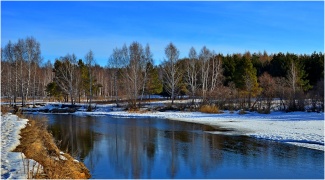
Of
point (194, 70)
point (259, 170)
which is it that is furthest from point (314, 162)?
point (194, 70)

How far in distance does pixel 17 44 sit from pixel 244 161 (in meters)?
44.2

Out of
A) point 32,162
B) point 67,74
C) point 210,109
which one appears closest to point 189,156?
point 32,162

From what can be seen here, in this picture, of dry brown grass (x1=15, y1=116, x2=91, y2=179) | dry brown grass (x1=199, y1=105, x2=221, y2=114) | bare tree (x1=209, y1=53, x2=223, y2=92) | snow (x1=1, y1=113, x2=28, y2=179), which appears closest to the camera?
snow (x1=1, y1=113, x2=28, y2=179)

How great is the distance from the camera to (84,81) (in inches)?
2124

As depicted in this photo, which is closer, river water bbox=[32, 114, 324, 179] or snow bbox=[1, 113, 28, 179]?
snow bbox=[1, 113, 28, 179]

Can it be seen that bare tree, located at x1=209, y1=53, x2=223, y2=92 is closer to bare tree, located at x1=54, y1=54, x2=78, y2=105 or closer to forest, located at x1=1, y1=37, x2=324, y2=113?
forest, located at x1=1, y1=37, x2=324, y2=113

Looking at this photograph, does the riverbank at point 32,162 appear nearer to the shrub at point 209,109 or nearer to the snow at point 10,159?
the snow at point 10,159

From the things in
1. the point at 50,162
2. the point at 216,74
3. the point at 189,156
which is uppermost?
the point at 216,74

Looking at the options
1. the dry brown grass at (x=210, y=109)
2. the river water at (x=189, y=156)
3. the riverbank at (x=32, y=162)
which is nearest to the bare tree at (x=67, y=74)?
the dry brown grass at (x=210, y=109)

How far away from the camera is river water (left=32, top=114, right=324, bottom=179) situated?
37.7ft

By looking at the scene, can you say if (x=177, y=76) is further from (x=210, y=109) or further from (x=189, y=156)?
(x=189, y=156)

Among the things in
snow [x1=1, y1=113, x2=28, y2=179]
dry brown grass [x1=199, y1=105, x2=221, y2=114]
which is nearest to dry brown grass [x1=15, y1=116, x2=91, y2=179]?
snow [x1=1, y1=113, x2=28, y2=179]

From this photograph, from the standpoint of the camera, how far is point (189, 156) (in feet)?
47.1

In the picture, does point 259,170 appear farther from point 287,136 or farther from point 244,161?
point 287,136
